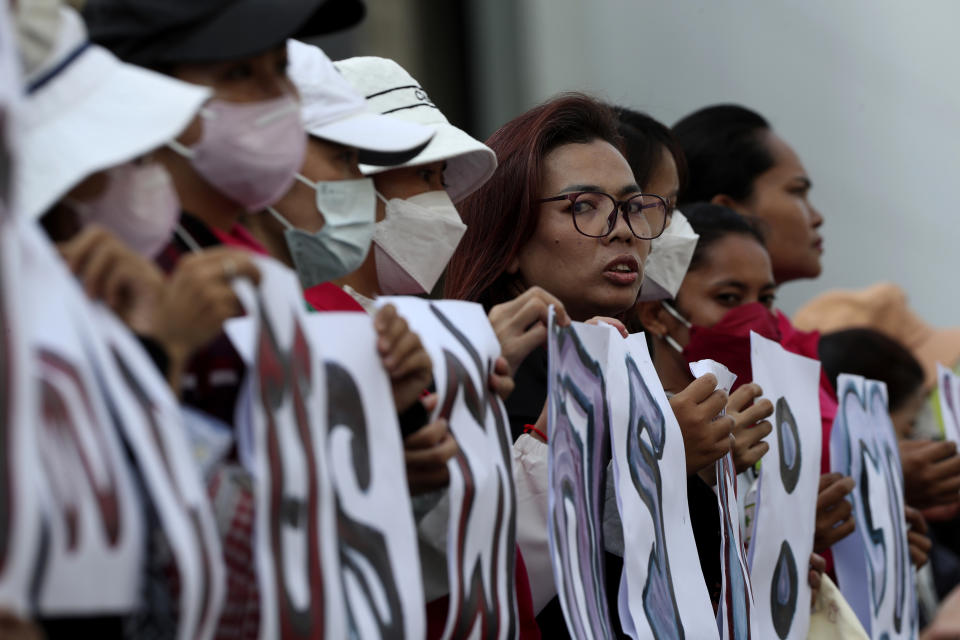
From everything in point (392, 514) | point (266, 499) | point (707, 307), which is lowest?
point (707, 307)

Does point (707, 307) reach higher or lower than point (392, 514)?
lower

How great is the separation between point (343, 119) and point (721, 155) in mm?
2652

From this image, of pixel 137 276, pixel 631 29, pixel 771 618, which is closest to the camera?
pixel 137 276

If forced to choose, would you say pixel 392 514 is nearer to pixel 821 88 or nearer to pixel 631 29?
pixel 631 29

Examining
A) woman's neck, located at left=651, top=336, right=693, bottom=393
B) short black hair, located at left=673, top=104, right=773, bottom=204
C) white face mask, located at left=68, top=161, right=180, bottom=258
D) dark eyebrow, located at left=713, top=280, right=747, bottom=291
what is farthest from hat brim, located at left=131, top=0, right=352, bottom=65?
short black hair, located at left=673, top=104, right=773, bottom=204

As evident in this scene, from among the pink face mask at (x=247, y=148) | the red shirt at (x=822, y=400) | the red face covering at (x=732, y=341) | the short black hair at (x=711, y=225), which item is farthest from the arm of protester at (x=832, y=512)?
the pink face mask at (x=247, y=148)

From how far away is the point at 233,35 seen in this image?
258cm

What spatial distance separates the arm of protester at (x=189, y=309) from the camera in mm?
2049

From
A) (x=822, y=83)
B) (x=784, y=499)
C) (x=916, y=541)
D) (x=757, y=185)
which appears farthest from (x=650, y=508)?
(x=822, y=83)

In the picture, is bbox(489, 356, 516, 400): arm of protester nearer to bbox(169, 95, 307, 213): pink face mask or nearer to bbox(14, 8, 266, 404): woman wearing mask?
bbox(169, 95, 307, 213): pink face mask

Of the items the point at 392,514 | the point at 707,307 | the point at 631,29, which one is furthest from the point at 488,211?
the point at 631,29

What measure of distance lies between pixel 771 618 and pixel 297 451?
195 centimetres

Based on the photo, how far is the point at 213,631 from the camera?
2.07m

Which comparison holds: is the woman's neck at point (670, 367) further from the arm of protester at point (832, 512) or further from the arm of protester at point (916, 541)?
the arm of protester at point (916, 541)
